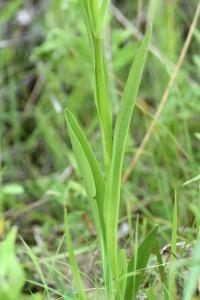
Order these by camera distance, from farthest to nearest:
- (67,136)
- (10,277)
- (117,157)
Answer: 1. (67,136)
2. (117,157)
3. (10,277)

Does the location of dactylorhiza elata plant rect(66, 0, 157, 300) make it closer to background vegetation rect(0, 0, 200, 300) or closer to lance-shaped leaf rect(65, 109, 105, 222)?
lance-shaped leaf rect(65, 109, 105, 222)

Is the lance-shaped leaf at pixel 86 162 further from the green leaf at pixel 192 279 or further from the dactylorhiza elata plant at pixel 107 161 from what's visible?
the green leaf at pixel 192 279

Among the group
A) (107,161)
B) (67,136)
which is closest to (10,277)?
(107,161)

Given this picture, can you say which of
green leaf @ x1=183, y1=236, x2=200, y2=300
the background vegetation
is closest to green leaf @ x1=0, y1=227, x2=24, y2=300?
green leaf @ x1=183, y1=236, x2=200, y2=300

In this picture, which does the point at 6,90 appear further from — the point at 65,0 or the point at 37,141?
the point at 65,0

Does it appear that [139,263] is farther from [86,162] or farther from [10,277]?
[10,277]

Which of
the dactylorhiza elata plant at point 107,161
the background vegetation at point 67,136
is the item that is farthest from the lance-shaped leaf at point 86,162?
the background vegetation at point 67,136

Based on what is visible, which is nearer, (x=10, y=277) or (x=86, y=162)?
(x=10, y=277)
